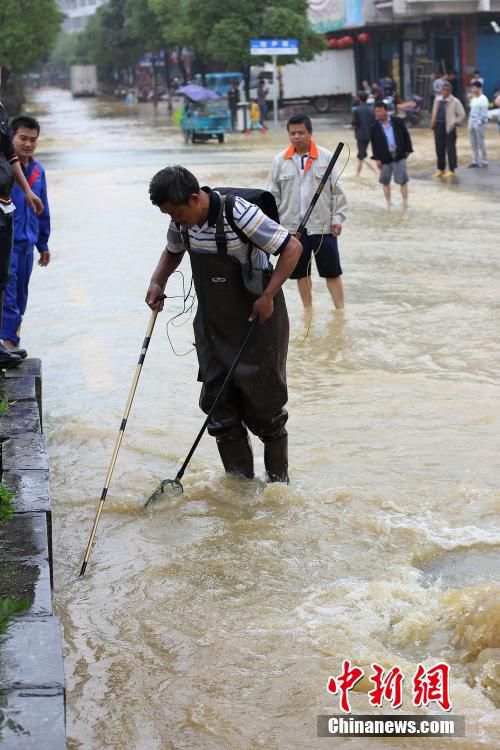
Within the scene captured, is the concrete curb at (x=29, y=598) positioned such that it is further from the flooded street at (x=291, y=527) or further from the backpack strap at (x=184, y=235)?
the backpack strap at (x=184, y=235)

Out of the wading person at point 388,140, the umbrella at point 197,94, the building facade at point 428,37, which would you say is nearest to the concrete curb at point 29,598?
the wading person at point 388,140

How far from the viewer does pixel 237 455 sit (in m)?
6.03

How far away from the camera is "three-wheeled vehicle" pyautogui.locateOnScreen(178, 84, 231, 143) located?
3481 cm

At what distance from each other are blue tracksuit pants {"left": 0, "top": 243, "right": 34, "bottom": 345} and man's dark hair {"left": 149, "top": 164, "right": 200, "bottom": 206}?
112 inches

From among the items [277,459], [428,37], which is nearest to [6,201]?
[277,459]

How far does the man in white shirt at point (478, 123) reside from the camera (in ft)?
73.8

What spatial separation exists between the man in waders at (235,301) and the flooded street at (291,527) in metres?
0.37

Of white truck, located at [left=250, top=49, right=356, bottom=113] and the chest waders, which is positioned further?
white truck, located at [left=250, top=49, right=356, bottom=113]

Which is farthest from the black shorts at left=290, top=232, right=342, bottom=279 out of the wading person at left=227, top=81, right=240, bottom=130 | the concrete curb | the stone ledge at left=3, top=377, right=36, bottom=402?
the wading person at left=227, top=81, right=240, bottom=130

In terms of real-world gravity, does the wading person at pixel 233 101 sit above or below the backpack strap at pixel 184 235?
above

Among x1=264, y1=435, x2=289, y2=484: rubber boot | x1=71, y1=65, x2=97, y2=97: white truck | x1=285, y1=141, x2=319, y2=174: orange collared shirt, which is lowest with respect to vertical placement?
x1=264, y1=435, x2=289, y2=484: rubber boot

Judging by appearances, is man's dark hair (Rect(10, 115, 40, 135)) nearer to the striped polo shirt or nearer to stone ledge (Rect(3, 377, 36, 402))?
stone ledge (Rect(3, 377, 36, 402))

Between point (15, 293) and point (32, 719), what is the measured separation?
4.87 m

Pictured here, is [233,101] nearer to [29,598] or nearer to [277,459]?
[277,459]
